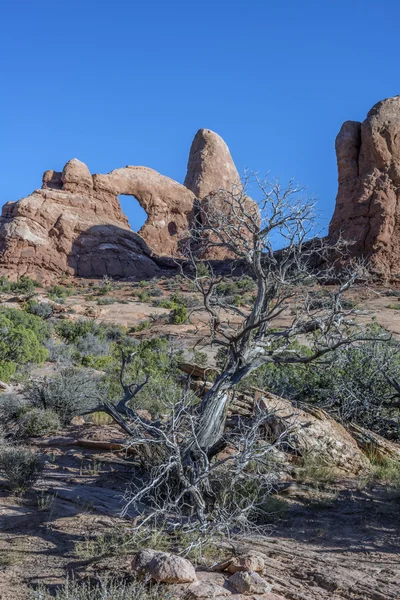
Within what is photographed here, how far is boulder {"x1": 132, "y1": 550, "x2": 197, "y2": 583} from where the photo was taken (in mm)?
3240

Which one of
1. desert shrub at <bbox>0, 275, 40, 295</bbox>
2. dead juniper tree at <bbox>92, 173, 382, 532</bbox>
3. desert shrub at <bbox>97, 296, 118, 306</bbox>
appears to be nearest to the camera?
dead juniper tree at <bbox>92, 173, 382, 532</bbox>

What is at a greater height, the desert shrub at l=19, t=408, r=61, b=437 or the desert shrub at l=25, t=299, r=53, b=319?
the desert shrub at l=25, t=299, r=53, b=319

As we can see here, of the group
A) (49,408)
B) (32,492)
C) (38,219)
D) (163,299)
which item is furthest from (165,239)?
(32,492)

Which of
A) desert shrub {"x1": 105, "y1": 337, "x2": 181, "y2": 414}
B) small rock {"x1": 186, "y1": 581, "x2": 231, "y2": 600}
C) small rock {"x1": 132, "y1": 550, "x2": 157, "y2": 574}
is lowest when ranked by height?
small rock {"x1": 186, "y1": 581, "x2": 231, "y2": 600}

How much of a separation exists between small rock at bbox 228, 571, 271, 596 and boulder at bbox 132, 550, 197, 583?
9.2 inches

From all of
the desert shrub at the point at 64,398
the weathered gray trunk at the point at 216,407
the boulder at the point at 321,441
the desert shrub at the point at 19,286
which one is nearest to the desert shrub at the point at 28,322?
the desert shrub at the point at 64,398

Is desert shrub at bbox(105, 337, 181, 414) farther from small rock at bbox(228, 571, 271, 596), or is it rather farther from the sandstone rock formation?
the sandstone rock formation

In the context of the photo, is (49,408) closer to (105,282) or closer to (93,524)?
(93,524)

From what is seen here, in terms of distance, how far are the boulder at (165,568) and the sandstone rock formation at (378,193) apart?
26458 millimetres

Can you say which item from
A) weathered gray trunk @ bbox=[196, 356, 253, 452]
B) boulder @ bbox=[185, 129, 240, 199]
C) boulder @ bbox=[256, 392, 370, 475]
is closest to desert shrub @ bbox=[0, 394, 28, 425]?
boulder @ bbox=[256, 392, 370, 475]

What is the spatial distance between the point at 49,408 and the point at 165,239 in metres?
36.0

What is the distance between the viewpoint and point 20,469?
5.26 metres

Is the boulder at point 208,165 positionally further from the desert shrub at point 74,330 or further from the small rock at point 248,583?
the small rock at point 248,583

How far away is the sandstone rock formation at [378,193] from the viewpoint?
29.0 meters
